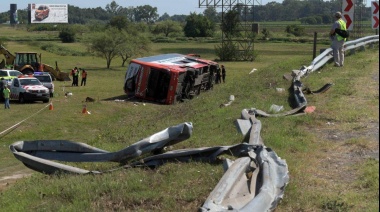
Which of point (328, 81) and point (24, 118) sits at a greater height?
point (328, 81)

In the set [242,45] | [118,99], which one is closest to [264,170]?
[118,99]

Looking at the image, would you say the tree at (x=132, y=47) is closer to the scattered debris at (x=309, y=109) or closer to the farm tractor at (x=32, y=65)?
the farm tractor at (x=32, y=65)

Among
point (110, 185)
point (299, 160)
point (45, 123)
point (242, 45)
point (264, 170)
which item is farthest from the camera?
point (242, 45)

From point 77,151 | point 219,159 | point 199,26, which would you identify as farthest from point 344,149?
point 199,26

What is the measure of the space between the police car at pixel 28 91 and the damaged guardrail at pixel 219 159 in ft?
89.2

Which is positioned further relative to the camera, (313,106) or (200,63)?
(200,63)

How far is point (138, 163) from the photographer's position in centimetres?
898

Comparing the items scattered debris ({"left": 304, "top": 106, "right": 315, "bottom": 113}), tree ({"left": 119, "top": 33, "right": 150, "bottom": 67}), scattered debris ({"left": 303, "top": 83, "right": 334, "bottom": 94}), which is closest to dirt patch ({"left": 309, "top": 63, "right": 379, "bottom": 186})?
scattered debris ({"left": 304, "top": 106, "right": 315, "bottom": 113})

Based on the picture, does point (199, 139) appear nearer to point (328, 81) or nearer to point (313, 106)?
point (313, 106)

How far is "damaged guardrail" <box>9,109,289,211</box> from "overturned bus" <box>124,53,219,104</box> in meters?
25.3

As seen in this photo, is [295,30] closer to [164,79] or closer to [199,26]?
[199,26]

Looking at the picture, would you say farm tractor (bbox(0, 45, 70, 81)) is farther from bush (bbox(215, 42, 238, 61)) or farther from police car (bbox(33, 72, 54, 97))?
bush (bbox(215, 42, 238, 61))

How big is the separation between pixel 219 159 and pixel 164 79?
29689mm

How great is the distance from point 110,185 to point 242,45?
78.1m
